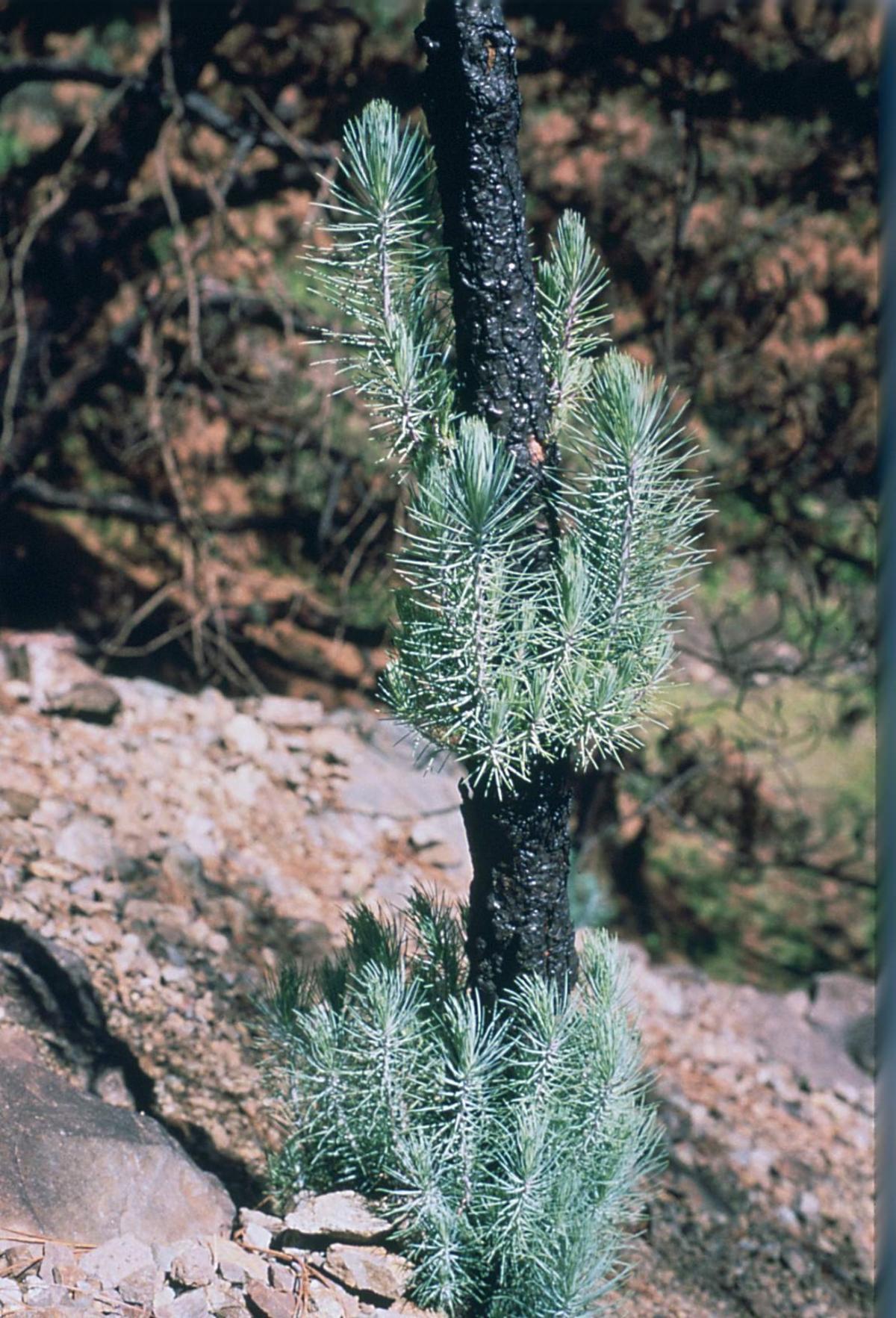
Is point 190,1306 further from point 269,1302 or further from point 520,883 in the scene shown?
point 520,883

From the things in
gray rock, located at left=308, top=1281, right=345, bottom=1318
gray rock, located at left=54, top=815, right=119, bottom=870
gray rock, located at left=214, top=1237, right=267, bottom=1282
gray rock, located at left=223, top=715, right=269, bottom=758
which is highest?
gray rock, located at left=223, top=715, right=269, bottom=758

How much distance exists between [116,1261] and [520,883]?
2.76 ft

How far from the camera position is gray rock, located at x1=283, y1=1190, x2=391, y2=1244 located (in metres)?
1.91

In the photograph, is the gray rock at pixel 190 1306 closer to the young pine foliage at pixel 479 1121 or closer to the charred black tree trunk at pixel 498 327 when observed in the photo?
the young pine foliage at pixel 479 1121

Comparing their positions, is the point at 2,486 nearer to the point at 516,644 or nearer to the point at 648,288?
the point at 648,288

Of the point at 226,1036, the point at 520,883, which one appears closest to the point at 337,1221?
the point at 520,883

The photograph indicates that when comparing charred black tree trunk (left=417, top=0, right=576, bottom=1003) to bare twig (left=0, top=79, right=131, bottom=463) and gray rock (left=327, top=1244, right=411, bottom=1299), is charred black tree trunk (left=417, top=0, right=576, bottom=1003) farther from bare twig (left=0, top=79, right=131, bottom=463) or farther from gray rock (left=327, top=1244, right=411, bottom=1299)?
bare twig (left=0, top=79, right=131, bottom=463)

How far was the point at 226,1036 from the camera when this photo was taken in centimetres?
270

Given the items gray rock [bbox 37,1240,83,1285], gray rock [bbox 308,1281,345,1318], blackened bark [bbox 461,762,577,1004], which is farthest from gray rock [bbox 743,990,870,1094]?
gray rock [bbox 37,1240,83,1285]

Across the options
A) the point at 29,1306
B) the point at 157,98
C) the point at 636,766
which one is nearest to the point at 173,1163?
the point at 29,1306

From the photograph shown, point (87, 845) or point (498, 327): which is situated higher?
point (498, 327)

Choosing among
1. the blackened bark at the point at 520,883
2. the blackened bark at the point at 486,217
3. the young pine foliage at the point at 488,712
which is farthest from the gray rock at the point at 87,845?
the blackened bark at the point at 486,217

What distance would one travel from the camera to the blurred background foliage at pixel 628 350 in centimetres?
415

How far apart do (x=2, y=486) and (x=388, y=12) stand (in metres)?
2.31
